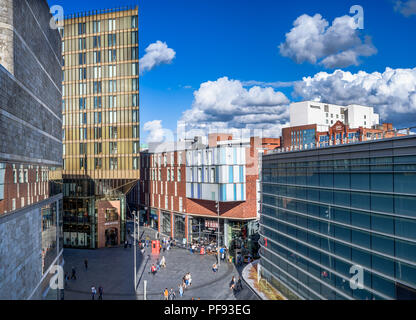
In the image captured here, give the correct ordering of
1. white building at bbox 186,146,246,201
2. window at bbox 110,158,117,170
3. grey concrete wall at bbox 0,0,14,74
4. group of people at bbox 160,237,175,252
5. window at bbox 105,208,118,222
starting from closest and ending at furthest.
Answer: grey concrete wall at bbox 0,0,14,74 < white building at bbox 186,146,246,201 < group of people at bbox 160,237,175,252 < window at bbox 105,208,118,222 < window at bbox 110,158,117,170

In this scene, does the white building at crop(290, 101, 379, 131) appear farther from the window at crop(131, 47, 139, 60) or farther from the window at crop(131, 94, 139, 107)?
the window at crop(131, 47, 139, 60)

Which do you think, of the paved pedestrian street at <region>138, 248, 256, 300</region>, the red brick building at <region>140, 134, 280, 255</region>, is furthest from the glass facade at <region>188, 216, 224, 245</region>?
the paved pedestrian street at <region>138, 248, 256, 300</region>

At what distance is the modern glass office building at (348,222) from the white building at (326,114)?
97938mm

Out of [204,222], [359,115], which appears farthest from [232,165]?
[359,115]

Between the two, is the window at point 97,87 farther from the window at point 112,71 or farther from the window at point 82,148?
the window at point 82,148

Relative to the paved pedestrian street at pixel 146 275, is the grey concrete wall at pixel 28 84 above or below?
above

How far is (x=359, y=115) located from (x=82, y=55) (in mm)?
88850

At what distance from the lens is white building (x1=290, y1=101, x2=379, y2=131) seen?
365 feet

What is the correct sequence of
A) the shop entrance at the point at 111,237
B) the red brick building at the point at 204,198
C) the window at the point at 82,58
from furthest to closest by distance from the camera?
the window at the point at 82,58 → the shop entrance at the point at 111,237 → the red brick building at the point at 204,198

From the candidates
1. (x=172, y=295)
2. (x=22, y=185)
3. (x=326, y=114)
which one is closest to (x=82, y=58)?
(x=172, y=295)

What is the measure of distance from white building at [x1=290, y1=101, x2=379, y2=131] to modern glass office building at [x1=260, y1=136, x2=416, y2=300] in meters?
97.9

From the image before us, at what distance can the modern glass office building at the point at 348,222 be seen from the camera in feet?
42.4

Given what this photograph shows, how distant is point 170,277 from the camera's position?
37031 mm

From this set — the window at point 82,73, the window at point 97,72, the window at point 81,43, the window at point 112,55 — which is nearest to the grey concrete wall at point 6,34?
the window at point 112,55
